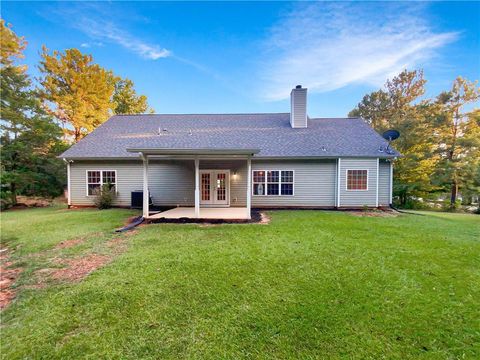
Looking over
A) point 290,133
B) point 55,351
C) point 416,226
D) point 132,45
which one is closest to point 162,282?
point 55,351

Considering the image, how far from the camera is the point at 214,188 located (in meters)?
11.1

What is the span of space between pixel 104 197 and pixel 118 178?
3.78ft

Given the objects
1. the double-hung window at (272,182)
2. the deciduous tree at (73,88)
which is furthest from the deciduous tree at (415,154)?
the deciduous tree at (73,88)

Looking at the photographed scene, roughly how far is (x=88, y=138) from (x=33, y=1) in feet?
21.1

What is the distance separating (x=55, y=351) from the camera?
7.09ft

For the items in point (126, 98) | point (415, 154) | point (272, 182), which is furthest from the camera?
point (126, 98)

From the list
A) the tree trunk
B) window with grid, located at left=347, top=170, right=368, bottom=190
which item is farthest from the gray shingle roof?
the tree trunk

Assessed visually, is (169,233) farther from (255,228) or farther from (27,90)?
(27,90)

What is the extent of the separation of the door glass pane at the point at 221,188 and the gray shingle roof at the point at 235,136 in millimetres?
1586

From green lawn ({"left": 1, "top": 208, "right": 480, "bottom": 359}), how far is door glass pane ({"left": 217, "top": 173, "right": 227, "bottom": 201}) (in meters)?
5.69

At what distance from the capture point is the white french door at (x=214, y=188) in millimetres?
11039

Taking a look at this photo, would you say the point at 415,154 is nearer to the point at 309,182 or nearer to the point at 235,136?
the point at 309,182

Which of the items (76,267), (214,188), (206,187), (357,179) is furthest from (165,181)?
(357,179)

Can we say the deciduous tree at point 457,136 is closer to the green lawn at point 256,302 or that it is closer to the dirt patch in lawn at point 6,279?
the green lawn at point 256,302
